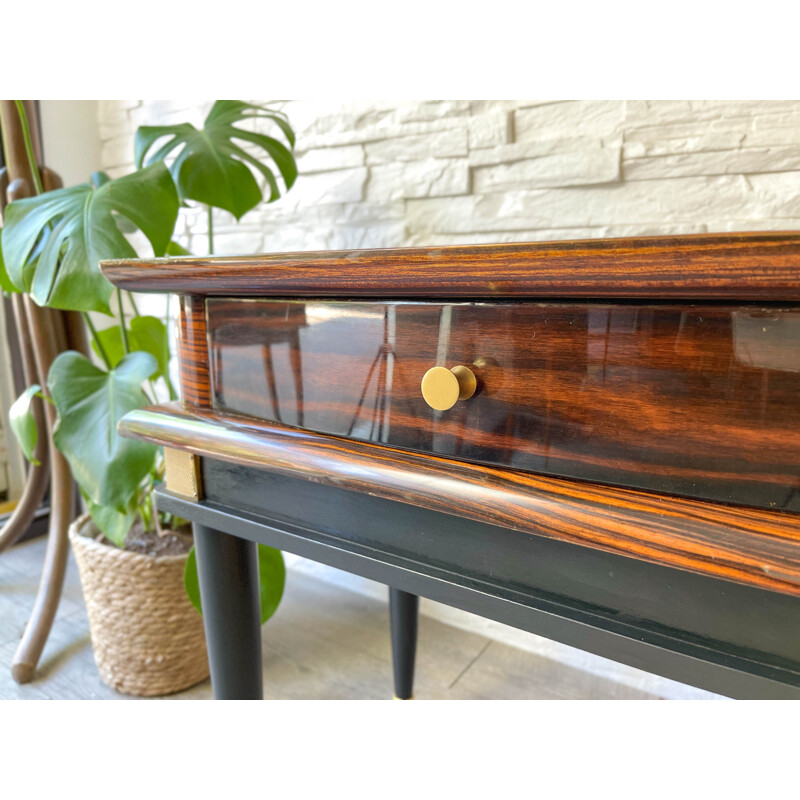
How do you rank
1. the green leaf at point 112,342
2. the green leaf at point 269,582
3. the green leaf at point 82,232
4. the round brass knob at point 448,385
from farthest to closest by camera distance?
the green leaf at point 112,342
the green leaf at point 269,582
the green leaf at point 82,232
the round brass knob at point 448,385

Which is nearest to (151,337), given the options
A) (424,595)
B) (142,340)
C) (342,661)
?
(142,340)

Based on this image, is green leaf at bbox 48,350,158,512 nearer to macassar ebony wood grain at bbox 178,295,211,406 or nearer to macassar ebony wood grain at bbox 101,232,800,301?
macassar ebony wood grain at bbox 178,295,211,406

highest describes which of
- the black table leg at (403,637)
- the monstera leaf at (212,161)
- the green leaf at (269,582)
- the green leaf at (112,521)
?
the monstera leaf at (212,161)

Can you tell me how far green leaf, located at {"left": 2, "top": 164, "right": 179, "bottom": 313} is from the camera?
0.64 m

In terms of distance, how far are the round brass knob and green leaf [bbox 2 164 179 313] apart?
40cm

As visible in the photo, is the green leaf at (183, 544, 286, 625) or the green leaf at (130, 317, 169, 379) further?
the green leaf at (130, 317, 169, 379)

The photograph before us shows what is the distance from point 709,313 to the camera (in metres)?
0.33

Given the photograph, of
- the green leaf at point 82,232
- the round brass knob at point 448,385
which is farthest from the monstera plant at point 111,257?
the round brass knob at point 448,385

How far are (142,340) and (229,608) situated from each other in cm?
64

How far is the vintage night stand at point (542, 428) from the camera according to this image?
0.32 meters

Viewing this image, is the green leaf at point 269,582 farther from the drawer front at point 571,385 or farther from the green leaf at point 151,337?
the drawer front at point 571,385

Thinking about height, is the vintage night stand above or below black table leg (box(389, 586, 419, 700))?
above

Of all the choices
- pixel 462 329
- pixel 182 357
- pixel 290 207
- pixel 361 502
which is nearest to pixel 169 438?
pixel 182 357

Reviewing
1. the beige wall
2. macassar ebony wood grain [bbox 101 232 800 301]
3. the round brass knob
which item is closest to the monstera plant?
macassar ebony wood grain [bbox 101 232 800 301]
